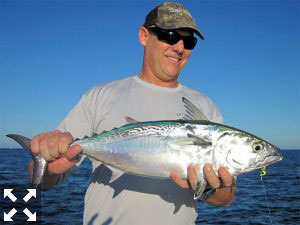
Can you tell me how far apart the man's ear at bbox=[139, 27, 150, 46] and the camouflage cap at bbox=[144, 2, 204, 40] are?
3.3 inches

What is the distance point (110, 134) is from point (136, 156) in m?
0.43

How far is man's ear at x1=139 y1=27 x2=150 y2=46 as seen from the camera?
509 centimetres

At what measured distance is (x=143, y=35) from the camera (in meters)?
5.14

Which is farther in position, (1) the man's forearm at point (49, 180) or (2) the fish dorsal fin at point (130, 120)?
(1) the man's forearm at point (49, 180)

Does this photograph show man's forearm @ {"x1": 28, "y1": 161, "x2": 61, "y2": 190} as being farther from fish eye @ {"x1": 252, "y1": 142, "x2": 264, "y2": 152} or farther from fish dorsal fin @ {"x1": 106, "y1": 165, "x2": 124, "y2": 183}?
fish eye @ {"x1": 252, "y1": 142, "x2": 264, "y2": 152}

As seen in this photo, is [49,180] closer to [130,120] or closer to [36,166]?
[36,166]

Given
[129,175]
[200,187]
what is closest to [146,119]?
[129,175]

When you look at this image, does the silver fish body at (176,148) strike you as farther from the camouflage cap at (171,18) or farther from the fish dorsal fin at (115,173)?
the camouflage cap at (171,18)

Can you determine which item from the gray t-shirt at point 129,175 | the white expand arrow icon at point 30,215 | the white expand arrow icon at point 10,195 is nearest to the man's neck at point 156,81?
A: the gray t-shirt at point 129,175

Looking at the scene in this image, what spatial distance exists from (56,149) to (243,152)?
2.12 m

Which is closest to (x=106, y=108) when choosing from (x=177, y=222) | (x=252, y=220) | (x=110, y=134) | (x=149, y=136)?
(x=110, y=134)

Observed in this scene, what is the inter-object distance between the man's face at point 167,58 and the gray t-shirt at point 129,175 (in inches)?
8.0

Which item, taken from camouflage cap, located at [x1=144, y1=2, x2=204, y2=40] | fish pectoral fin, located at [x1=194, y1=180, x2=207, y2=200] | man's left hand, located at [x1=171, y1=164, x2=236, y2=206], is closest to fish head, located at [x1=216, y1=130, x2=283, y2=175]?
man's left hand, located at [x1=171, y1=164, x2=236, y2=206]

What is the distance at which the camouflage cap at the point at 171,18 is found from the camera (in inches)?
188
